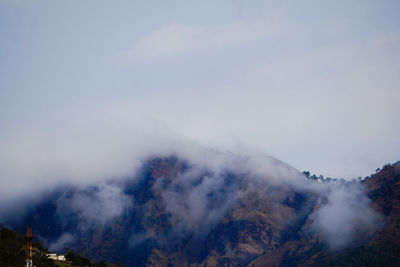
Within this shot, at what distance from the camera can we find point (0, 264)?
555 ft

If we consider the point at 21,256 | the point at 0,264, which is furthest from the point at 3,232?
the point at 0,264

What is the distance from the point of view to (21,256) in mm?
187125

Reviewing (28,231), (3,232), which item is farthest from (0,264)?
(3,232)

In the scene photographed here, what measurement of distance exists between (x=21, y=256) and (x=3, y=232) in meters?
13.4

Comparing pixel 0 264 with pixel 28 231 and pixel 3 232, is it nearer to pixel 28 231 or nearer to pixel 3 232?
pixel 28 231

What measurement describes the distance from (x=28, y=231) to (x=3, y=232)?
900 inches

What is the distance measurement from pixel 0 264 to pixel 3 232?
2761 cm

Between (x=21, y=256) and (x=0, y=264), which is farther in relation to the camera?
(x=21, y=256)

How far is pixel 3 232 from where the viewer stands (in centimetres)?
19525

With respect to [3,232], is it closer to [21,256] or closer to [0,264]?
[21,256]

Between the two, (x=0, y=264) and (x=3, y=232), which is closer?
(x=0, y=264)

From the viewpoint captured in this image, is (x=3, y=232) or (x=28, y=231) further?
(x=3, y=232)

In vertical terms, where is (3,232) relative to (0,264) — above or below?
above

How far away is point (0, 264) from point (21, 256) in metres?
17.9
